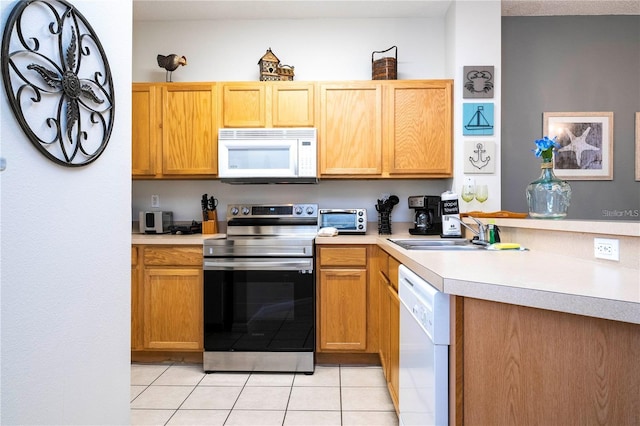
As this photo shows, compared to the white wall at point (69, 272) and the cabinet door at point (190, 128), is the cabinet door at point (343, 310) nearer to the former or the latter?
the cabinet door at point (190, 128)

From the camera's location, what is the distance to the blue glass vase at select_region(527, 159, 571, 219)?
5.93 ft

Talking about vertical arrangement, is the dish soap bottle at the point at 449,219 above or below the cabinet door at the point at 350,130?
below

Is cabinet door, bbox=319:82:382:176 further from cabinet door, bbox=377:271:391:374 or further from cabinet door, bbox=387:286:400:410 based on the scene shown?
cabinet door, bbox=387:286:400:410

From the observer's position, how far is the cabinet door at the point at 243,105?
119 inches

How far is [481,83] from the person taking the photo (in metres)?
2.91

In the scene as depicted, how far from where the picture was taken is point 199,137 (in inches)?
119

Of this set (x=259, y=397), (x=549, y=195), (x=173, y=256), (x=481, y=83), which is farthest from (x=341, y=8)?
(x=259, y=397)

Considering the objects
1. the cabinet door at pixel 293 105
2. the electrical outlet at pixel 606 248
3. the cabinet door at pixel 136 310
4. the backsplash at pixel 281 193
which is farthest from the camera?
the backsplash at pixel 281 193

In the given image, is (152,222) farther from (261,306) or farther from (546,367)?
(546,367)

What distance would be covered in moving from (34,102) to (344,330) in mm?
2222

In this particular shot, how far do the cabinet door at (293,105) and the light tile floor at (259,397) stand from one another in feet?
Answer: 6.10

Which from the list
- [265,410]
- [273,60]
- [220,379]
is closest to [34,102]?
[265,410]

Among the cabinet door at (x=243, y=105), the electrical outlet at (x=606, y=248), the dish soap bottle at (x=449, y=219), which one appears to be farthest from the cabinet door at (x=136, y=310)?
the electrical outlet at (x=606, y=248)

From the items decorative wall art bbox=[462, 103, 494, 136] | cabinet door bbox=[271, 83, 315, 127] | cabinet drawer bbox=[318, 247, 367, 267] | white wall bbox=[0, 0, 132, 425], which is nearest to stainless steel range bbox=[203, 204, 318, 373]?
cabinet drawer bbox=[318, 247, 367, 267]
